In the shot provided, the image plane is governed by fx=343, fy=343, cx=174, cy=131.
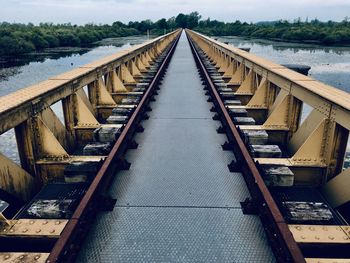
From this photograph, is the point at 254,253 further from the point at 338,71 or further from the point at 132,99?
the point at 338,71

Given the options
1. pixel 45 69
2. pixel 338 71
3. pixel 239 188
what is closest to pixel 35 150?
pixel 239 188

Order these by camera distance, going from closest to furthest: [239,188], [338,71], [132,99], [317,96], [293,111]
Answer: [239,188] → [317,96] → [293,111] → [132,99] → [338,71]

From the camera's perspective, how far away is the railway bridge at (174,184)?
280cm

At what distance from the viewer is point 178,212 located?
3.25 m

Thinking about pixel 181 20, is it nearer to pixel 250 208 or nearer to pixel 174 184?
pixel 174 184

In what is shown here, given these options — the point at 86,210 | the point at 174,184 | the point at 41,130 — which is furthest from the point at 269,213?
the point at 41,130

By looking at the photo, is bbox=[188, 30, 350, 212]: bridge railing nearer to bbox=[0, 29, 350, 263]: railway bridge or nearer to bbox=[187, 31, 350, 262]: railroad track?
bbox=[0, 29, 350, 263]: railway bridge

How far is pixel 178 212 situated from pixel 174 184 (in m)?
0.57

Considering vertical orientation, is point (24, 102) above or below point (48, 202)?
above

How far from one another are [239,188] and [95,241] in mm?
1614

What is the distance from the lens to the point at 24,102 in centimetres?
369

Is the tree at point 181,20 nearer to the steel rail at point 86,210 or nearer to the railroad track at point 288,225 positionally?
the steel rail at point 86,210

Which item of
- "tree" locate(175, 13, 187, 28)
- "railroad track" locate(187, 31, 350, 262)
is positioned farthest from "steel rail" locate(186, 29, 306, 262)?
"tree" locate(175, 13, 187, 28)

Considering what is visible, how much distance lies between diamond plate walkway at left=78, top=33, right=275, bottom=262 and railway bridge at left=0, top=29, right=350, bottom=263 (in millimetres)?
11
